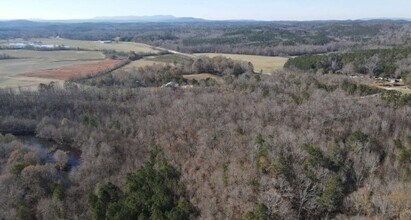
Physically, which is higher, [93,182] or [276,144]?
[276,144]

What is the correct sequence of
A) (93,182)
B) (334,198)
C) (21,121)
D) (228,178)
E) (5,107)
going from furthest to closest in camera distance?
1. (5,107)
2. (21,121)
3. (93,182)
4. (228,178)
5. (334,198)

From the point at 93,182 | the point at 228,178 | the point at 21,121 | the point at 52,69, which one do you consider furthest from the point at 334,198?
the point at 52,69

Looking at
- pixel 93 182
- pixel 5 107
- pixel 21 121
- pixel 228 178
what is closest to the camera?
pixel 228 178

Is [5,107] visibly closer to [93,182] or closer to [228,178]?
[93,182]

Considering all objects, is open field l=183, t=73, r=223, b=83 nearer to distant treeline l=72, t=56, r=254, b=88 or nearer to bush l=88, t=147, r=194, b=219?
distant treeline l=72, t=56, r=254, b=88

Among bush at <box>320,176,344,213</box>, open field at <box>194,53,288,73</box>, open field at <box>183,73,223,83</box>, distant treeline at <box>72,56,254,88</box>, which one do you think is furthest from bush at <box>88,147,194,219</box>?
open field at <box>194,53,288,73</box>

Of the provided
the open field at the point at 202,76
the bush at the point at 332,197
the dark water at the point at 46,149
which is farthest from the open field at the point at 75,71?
the bush at the point at 332,197

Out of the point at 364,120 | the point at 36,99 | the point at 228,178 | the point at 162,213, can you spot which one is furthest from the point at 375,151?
the point at 36,99

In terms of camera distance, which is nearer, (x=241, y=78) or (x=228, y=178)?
(x=228, y=178)
